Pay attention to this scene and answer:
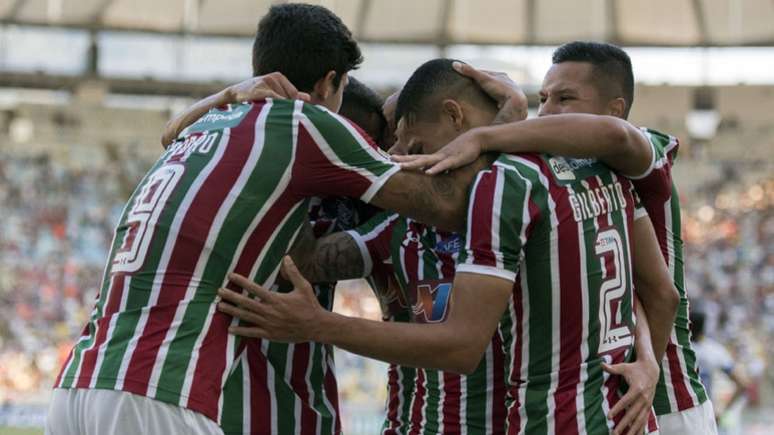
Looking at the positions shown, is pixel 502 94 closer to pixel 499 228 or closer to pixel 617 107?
pixel 617 107

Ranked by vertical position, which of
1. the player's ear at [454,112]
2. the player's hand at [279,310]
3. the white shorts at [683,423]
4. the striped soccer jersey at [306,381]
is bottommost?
the white shorts at [683,423]

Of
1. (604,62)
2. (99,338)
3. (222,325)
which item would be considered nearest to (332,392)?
(222,325)

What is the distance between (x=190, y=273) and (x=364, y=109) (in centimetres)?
134

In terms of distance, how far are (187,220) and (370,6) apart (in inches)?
1014

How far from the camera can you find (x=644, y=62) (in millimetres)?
28672

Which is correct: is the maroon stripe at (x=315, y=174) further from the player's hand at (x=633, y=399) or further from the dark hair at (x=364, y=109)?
the dark hair at (x=364, y=109)

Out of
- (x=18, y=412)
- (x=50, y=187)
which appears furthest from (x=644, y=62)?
(x=18, y=412)

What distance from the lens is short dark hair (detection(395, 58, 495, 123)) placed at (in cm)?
314

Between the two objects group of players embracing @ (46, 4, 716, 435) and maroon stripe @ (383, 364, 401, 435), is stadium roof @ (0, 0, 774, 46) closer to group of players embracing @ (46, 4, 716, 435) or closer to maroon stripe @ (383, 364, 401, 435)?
maroon stripe @ (383, 364, 401, 435)

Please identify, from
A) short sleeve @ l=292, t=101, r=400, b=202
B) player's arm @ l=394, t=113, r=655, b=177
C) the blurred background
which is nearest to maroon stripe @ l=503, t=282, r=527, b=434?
player's arm @ l=394, t=113, r=655, b=177

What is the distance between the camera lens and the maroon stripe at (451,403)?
10.6 ft

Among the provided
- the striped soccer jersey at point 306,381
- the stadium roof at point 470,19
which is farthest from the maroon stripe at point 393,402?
the stadium roof at point 470,19

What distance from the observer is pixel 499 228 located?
2699mm

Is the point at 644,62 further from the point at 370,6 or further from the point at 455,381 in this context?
the point at 455,381
